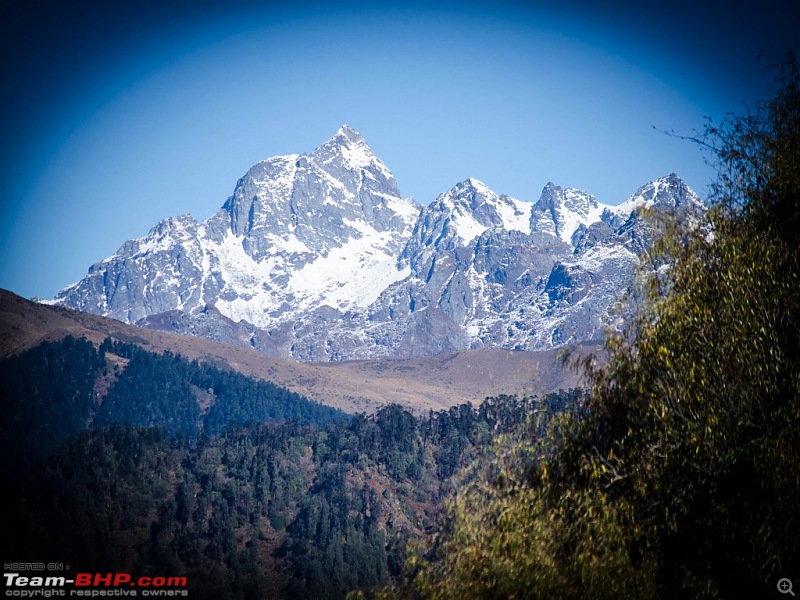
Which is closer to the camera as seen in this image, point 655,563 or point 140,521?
point 655,563

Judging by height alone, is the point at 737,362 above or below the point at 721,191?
below

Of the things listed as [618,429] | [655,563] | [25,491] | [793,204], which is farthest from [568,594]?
[25,491]

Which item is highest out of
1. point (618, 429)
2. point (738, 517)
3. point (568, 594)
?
point (618, 429)

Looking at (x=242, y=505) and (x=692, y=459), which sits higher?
(x=692, y=459)

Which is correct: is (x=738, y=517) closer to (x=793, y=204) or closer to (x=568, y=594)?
(x=568, y=594)

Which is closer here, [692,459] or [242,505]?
[692,459]

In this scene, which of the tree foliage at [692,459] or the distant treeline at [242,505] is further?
the distant treeline at [242,505]

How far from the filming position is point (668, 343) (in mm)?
24578

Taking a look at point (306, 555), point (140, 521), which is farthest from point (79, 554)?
point (306, 555)

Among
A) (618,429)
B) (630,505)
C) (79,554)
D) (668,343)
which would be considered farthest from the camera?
(79,554)

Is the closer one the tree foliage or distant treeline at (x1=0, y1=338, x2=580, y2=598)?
the tree foliage

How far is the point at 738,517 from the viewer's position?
69.6 feet

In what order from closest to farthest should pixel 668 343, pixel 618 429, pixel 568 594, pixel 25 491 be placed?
pixel 568 594 < pixel 668 343 < pixel 618 429 < pixel 25 491

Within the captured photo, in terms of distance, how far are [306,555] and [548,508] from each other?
13128 centimetres
